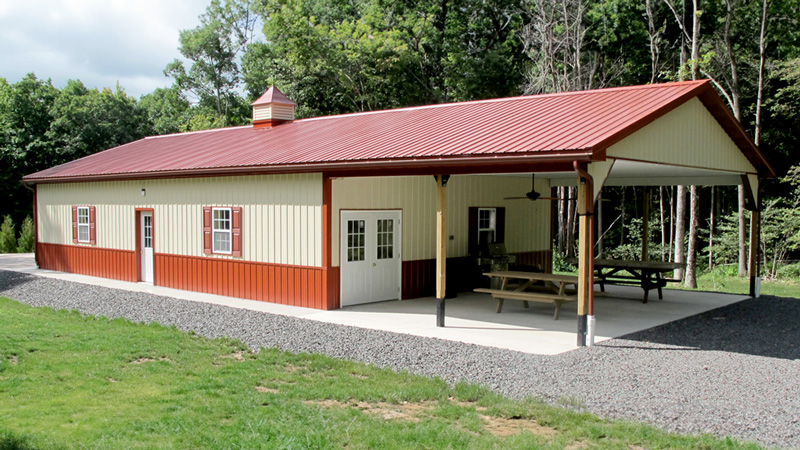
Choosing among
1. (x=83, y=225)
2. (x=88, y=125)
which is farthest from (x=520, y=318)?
(x=88, y=125)

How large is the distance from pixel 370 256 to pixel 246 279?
2.54 meters

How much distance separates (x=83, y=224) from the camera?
17.3 meters

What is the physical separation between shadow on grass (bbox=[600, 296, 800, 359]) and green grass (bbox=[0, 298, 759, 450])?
399cm

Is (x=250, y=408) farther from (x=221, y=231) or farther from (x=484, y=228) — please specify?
(x=484, y=228)

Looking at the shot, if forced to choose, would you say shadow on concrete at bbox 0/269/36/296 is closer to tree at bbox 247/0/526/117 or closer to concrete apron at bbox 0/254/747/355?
concrete apron at bbox 0/254/747/355

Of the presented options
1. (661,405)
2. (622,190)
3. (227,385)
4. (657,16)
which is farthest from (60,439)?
(622,190)

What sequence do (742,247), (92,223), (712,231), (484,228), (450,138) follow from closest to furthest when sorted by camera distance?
(450,138)
(484,228)
(92,223)
(742,247)
(712,231)

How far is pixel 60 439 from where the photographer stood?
4.80m

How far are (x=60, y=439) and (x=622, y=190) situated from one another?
25352mm

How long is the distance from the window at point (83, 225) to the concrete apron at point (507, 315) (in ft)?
9.69

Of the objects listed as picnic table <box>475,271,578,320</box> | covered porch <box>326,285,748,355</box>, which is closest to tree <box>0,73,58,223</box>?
covered porch <box>326,285,748,355</box>

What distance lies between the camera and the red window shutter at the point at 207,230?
537 inches

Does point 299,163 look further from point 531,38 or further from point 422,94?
point 422,94

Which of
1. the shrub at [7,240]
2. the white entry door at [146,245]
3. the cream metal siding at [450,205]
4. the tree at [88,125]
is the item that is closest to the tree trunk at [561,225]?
the cream metal siding at [450,205]
